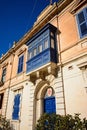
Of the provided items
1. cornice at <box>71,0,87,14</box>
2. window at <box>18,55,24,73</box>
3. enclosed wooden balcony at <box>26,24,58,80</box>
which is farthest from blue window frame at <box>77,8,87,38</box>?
window at <box>18,55,24,73</box>

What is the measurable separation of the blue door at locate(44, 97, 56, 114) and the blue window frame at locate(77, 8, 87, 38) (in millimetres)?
4366

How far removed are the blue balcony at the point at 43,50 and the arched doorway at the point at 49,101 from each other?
1.80 meters

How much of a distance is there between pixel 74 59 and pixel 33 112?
4.57m

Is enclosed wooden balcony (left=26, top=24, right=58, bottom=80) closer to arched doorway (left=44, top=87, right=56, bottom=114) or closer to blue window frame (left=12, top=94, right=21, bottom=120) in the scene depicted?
arched doorway (left=44, top=87, right=56, bottom=114)

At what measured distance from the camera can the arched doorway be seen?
25.3 ft

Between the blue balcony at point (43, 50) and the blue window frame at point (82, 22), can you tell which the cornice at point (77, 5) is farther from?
the blue balcony at point (43, 50)

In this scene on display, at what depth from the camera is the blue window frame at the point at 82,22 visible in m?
6.85

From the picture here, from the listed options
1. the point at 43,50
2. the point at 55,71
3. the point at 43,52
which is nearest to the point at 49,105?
the point at 55,71

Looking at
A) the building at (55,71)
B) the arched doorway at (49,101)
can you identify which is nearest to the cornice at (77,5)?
the building at (55,71)

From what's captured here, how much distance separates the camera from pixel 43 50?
27.2 feet

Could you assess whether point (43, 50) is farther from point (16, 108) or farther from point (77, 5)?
point (16, 108)

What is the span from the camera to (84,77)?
233 inches

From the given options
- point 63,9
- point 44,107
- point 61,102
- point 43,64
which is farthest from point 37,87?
point 63,9

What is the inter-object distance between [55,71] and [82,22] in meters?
3.31
